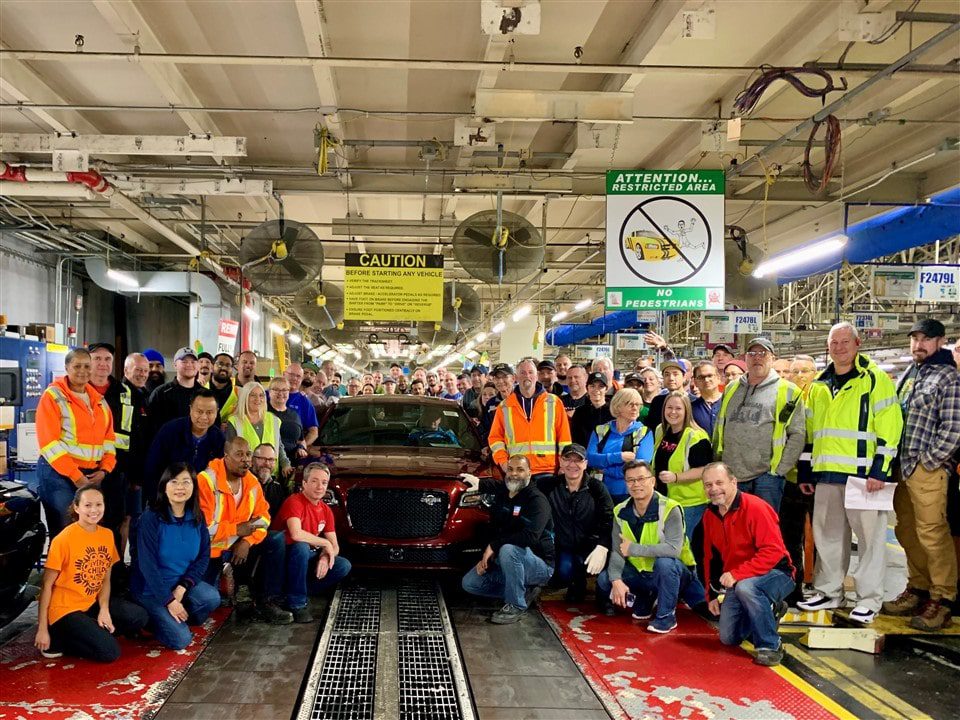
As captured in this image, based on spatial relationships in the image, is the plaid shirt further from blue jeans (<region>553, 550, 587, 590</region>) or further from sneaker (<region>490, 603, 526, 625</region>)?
sneaker (<region>490, 603, 526, 625</region>)

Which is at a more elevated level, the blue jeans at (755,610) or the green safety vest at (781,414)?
the green safety vest at (781,414)

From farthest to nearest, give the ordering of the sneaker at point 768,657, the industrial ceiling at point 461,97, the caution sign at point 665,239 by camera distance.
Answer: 1. the caution sign at point 665,239
2. the industrial ceiling at point 461,97
3. the sneaker at point 768,657

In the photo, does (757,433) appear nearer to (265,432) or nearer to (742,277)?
(265,432)

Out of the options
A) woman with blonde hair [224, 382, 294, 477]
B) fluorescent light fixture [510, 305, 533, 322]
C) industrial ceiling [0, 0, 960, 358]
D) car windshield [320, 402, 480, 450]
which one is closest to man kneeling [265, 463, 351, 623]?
woman with blonde hair [224, 382, 294, 477]

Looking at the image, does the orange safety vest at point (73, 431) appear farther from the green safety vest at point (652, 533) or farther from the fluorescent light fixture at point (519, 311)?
the fluorescent light fixture at point (519, 311)

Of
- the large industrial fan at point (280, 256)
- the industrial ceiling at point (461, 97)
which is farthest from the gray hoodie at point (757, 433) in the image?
the large industrial fan at point (280, 256)

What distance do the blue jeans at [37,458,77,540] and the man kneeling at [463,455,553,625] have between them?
271 centimetres

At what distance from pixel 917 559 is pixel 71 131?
8.82m

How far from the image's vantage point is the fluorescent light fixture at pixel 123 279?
44.9 ft

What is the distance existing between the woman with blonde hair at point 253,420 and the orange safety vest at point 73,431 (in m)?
0.81

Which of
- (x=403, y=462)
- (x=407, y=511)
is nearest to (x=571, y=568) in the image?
(x=407, y=511)

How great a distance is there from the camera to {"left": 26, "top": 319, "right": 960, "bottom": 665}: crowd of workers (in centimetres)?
449

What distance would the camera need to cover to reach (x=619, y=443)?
583 cm

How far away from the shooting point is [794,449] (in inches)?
207
